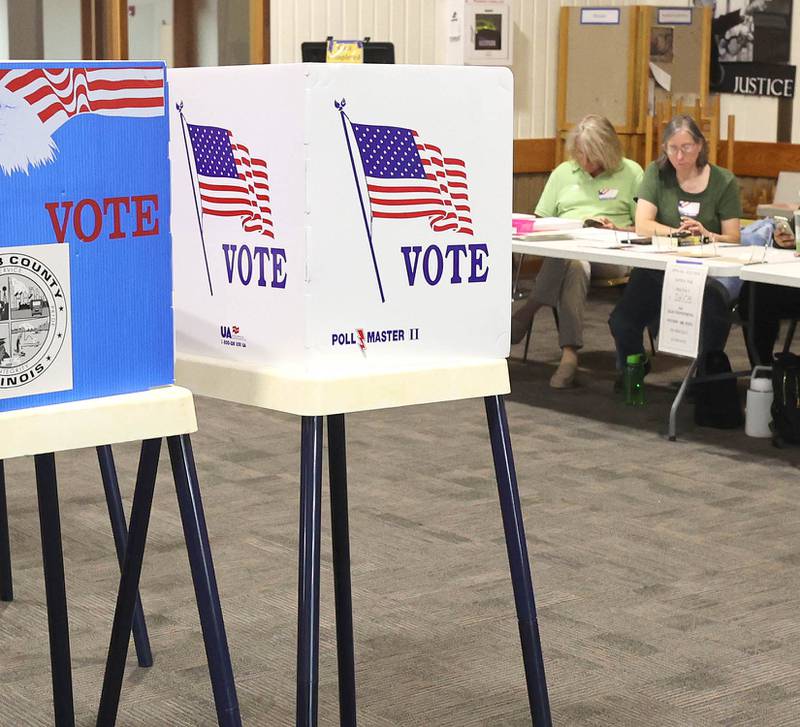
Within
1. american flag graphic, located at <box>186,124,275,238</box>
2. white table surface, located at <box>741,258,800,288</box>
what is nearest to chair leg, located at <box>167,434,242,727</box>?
american flag graphic, located at <box>186,124,275,238</box>

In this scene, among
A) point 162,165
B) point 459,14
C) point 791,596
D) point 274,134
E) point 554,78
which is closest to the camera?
point 162,165

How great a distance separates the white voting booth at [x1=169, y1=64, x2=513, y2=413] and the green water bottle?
3.76m

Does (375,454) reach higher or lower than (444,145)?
lower

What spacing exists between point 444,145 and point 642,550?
6.69ft

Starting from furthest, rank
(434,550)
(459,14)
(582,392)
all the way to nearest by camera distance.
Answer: (459,14)
(582,392)
(434,550)

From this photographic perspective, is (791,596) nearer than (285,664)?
No

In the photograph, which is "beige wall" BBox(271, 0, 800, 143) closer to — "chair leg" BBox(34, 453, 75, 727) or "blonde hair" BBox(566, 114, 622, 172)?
"blonde hair" BBox(566, 114, 622, 172)

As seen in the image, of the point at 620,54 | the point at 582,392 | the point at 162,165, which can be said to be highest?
the point at 620,54

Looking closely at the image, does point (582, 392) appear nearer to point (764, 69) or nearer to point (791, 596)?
point (791, 596)

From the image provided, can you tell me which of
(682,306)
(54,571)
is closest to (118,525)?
(54,571)

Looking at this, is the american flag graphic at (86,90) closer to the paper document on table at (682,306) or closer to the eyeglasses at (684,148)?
the paper document on table at (682,306)

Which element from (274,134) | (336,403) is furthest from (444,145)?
(336,403)

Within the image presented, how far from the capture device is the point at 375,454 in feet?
15.9

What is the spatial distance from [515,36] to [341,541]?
7584 mm
